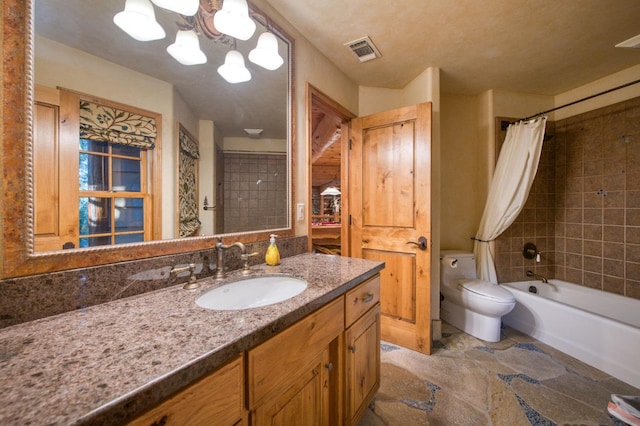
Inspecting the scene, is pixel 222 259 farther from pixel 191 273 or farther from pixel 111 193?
pixel 111 193

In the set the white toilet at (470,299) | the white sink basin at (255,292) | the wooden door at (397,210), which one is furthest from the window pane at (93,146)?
the white toilet at (470,299)

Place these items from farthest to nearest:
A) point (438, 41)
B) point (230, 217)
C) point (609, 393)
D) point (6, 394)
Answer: point (438, 41) → point (609, 393) → point (230, 217) → point (6, 394)

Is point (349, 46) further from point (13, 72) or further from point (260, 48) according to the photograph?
point (13, 72)

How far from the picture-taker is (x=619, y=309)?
2.12 m

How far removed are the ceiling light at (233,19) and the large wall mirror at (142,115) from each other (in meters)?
0.09

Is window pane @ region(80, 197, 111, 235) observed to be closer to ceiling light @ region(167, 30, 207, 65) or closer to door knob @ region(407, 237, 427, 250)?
ceiling light @ region(167, 30, 207, 65)

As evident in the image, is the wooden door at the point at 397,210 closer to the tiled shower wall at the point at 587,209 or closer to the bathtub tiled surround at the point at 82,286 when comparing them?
the tiled shower wall at the point at 587,209

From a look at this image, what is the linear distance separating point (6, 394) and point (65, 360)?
0.33ft

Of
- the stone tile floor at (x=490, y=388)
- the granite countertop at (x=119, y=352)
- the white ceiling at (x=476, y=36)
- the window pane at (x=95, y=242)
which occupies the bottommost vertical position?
the stone tile floor at (x=490, y=388)

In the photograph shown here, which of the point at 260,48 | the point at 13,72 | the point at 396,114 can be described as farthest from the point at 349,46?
the point at 13,72

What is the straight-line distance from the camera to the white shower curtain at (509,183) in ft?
7.59

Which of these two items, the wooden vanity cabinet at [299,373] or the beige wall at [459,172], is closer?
the wooden vanity cabinet at [299,373]

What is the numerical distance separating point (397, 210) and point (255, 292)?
1.44 meters

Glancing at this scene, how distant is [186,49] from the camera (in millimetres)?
1060
